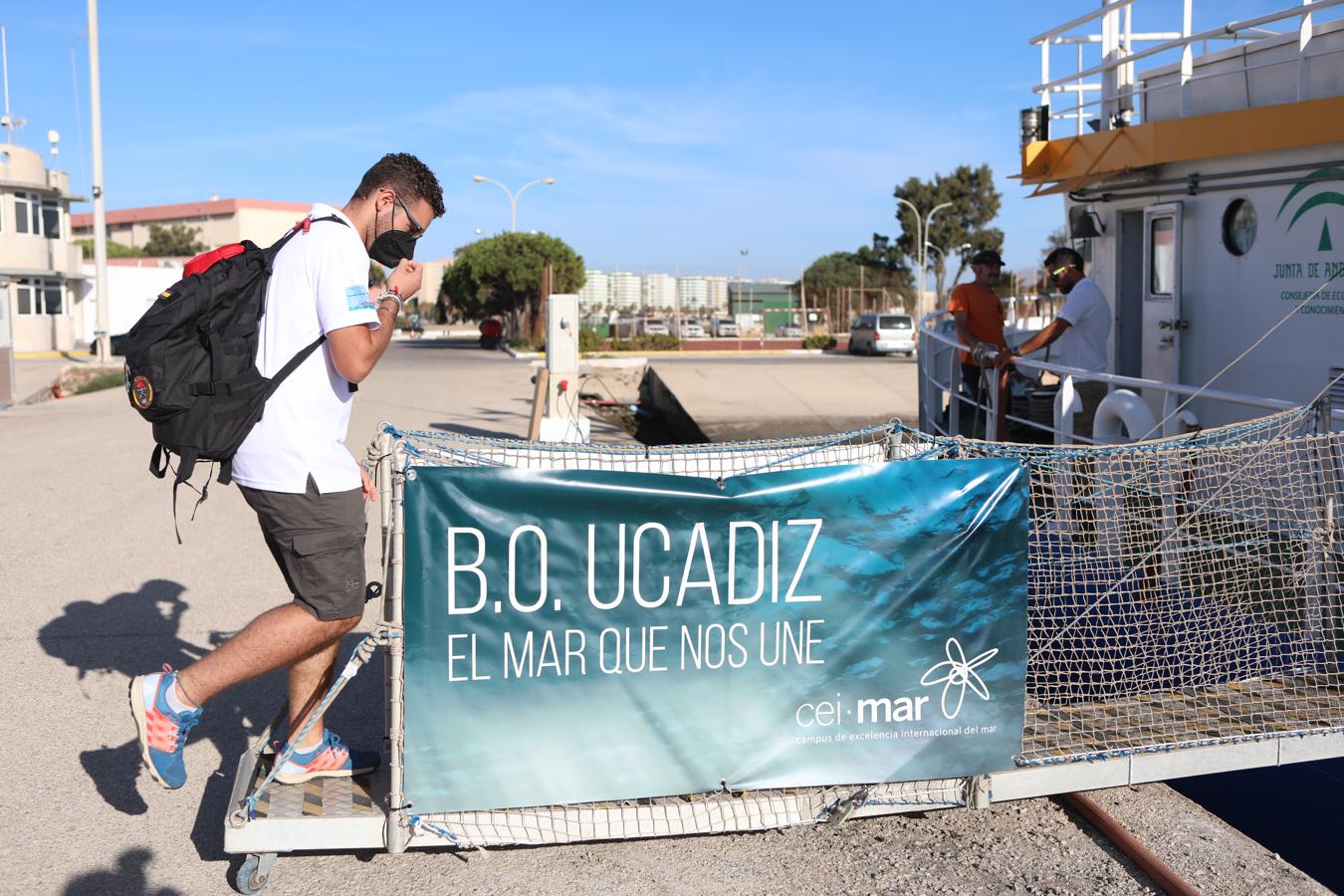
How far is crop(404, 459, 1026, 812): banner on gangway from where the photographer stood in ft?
12.7

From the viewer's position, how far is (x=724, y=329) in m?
76.1

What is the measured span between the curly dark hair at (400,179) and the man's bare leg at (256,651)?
1.41 metres

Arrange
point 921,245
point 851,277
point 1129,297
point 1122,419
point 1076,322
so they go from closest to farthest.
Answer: point 1122,419, point 1076,322, point 1129,297, point 921,245, point 851,277

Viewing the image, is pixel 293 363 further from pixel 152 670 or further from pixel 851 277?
pixel 851 277

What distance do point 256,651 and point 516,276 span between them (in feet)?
175

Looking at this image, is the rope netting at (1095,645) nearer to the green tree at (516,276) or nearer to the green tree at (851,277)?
the green tree at (516,276)

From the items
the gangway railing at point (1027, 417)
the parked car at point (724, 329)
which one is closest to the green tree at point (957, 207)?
the parked car at point (724, 329)

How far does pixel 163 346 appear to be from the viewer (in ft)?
12.3

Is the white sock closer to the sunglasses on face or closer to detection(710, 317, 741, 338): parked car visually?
the sunglasses on face

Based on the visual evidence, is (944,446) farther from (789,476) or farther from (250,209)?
(250,209)

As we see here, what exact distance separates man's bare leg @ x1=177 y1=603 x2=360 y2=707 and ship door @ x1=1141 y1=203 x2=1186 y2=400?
7688 millimetres

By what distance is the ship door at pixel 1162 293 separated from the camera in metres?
9.52

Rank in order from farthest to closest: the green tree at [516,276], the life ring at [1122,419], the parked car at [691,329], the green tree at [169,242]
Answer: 1. the green tree at [169,242]
2. the parked car at [691,329]
3. the green tree at [516,276]
4. the life ring at [1122,419]

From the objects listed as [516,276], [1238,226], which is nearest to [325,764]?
[1238,226]
